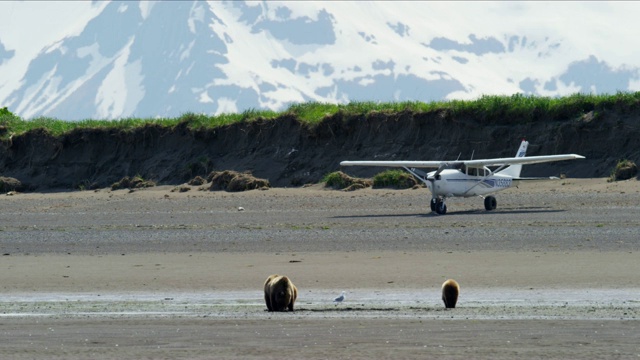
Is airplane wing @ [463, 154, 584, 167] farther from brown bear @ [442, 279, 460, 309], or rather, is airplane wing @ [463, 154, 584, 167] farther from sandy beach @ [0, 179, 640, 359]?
brown bear @ [442, 279, 460, 309]

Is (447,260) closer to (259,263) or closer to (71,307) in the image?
(259,263)

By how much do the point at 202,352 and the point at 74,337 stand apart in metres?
1.64

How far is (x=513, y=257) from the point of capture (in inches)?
757

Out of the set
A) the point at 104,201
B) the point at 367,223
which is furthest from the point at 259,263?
the point at 104,201

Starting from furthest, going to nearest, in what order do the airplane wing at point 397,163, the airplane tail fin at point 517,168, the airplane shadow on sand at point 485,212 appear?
the airplane wing at point 397,163 → the airplane tail fin at point 517,168 → the airplane shadow on sand at point 485,212

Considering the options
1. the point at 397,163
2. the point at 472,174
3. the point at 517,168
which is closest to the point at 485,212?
the point at 472,174

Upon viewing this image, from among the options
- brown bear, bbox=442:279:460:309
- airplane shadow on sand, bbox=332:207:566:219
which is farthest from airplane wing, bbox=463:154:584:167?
brown bear, bbox=442:279:460:309

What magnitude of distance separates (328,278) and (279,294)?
133 inches

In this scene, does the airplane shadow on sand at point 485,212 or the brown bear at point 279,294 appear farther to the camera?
the airplane shadow on sand at point 485,212

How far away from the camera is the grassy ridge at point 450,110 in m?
37.3

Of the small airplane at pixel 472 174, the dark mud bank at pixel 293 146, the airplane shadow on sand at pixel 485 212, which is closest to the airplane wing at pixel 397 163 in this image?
the small airplane at pixel 472 174

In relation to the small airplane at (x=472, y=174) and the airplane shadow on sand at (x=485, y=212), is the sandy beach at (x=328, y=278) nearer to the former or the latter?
the airplane shadow on sand at (x=485, y=212)

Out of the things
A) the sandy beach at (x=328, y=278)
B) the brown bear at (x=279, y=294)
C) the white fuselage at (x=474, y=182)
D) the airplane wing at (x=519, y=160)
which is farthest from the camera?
the white fuselage at (x=474, y=182)

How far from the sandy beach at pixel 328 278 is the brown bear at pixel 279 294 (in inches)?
8.4
